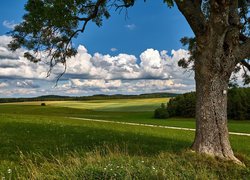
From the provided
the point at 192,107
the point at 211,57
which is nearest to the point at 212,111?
the point at 211,57

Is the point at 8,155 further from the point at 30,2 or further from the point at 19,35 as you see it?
the point at 30,2

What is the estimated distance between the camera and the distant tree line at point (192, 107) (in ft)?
289

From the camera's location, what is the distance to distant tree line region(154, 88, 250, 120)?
88.1 meters

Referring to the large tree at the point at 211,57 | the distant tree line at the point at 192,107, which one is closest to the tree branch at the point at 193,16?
the large tree at the point at 211,57

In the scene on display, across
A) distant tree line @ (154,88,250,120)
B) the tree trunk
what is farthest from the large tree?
distant tree line @ (154,88,250,120)

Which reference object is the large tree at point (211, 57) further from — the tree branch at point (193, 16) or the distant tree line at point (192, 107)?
the distant tree line at point (192, 107)

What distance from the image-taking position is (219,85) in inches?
503

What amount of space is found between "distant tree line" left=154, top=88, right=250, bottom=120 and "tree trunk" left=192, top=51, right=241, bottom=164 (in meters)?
72.6

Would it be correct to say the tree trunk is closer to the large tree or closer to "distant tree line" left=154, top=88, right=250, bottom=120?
the large tree

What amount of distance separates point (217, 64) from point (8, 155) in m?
8.76

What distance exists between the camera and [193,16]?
13.0 meters

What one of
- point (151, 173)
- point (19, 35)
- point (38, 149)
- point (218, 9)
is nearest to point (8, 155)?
point (38, 149)

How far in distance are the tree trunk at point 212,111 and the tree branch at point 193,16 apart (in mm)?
998

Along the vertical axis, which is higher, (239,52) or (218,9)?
(218,9)
